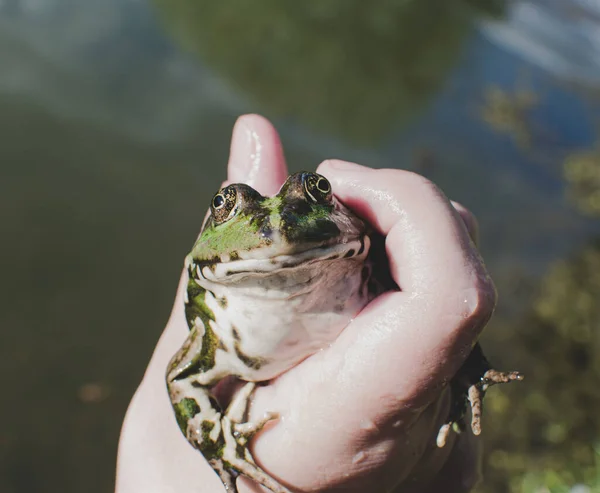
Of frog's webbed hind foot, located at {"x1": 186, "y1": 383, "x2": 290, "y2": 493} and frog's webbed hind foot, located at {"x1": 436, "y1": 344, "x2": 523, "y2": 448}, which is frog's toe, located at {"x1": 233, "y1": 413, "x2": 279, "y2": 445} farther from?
frog's webbed hind foot, located at {"x1": 436, "y1": 344, "x2": 523, "y2": 448}

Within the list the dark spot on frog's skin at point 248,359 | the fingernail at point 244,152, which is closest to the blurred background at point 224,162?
the dark spot on frog's skin at point 248,359

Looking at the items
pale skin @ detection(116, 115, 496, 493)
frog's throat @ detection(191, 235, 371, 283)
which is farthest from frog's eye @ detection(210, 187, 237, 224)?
pale skin @ detection(116, 115, 496, 493)

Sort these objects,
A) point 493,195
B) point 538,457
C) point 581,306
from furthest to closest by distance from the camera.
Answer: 1. point 493,195
2. point 581,306
3. point 538,457

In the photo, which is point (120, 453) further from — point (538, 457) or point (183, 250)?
point (183, 250)

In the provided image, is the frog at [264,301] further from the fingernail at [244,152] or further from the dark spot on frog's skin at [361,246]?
the fingernail at [244,152]

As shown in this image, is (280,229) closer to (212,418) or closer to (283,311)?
(283,311)

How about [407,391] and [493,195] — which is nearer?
[407,391]

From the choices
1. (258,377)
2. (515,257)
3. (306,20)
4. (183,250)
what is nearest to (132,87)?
(183,250)
